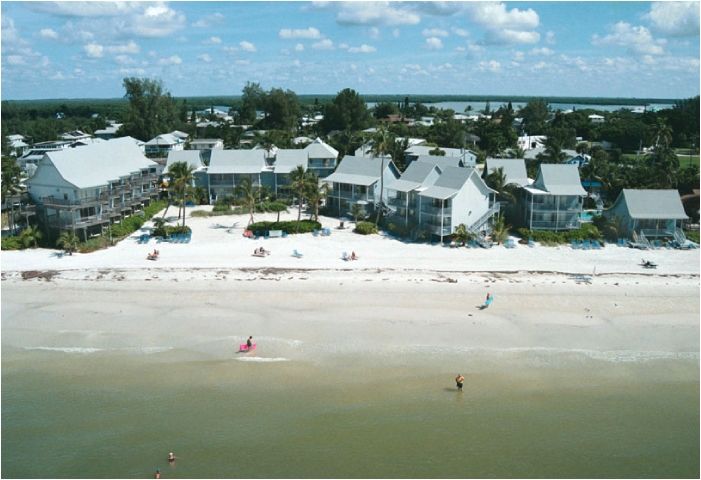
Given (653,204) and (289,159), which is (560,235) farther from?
(289,159)

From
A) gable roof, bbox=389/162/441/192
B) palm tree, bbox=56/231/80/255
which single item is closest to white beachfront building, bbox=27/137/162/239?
palm tree, bbox=56/231/80/255

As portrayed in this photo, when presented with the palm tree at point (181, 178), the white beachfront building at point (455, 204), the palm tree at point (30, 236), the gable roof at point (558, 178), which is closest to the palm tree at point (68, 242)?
the palm tree at point (30, 236)

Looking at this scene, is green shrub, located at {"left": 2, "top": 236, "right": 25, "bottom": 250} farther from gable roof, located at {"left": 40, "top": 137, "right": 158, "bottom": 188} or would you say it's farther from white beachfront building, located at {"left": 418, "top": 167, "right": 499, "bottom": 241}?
white beachfront building, located at {"left": 418, "top": 167, "right": 499, "bottom": 241}

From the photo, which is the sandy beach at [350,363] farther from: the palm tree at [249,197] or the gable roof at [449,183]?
the palm tree at [249,197]

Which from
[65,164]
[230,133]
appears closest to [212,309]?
[65,164]

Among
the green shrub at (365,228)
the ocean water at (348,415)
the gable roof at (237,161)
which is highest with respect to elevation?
the gable roof at (237,161)
